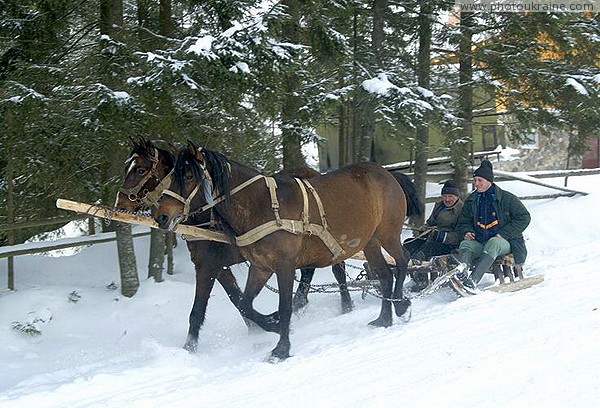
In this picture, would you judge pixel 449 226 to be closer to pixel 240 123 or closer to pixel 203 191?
pixel 240 123

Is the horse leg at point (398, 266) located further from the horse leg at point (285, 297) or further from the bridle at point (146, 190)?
the bridle at point (146, 190)

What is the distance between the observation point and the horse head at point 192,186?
5757 millimetres

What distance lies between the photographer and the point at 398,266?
24.8 ft

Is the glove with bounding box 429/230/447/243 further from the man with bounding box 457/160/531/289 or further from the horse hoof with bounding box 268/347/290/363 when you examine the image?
the horse hoof with bounding box 268/347/290/363

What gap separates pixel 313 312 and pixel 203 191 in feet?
9.91

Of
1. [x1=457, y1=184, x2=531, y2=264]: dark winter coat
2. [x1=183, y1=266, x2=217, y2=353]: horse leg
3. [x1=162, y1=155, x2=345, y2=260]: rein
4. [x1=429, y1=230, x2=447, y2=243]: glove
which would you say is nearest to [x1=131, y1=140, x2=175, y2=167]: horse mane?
[x1=162, y1=155, x2=345, y2=260]: rein

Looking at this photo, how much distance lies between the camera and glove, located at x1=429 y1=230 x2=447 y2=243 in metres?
8.69

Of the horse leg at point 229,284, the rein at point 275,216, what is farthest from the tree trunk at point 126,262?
the rein at point 275,216

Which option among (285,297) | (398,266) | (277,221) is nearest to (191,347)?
(285,297)

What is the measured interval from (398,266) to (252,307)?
2.03m

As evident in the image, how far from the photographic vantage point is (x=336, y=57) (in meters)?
9.05

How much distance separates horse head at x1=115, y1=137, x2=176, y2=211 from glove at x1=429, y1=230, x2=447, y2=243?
4096mm

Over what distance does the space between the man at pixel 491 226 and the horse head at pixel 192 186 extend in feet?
11.3

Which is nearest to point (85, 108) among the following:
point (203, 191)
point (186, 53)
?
point (186, 53)
